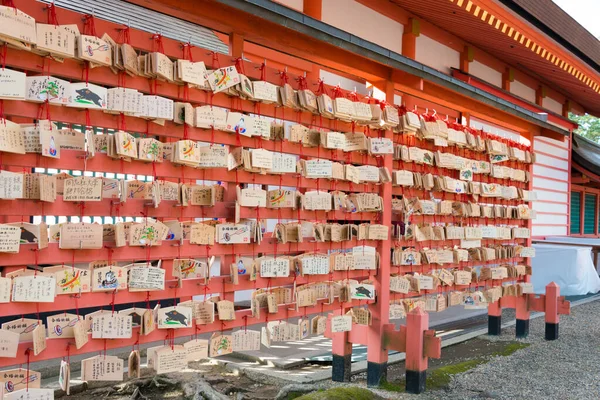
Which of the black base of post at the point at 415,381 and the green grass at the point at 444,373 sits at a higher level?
the black base of post at the point at 415,381

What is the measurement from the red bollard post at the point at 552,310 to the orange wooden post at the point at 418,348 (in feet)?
10.7

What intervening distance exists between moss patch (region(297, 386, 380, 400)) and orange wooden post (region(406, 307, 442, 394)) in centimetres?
50

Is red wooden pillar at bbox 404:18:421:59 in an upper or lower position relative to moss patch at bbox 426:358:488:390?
upper

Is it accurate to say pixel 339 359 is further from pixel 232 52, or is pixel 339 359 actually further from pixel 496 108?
pixel 496 108

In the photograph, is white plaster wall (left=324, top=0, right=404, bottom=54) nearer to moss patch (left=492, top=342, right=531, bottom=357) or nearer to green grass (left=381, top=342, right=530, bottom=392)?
green grass (left=381, top=342, right=530, bottom=392)

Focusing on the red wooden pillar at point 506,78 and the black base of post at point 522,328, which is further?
the red wooden pillar at point 506,78

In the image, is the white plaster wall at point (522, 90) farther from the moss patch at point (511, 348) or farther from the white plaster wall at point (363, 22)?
the moss patch at point (511, 348)

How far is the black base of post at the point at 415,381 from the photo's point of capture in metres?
4.88

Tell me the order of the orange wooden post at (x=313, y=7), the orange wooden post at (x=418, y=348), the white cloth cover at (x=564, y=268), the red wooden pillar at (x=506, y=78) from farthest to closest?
the white cloth cover at (x=564, y=268) → the red wooden pillar at (x=506, y=78) → the orange wooden post at (x=313, y=7) → the orange wooden post at (x=418, y=348)

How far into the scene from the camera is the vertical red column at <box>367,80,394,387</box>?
196 inches

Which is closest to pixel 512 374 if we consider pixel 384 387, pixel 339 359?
pixel 384 387

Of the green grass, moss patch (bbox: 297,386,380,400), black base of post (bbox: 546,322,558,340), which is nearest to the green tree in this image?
black base of post (bbox: 546,322,558,340)

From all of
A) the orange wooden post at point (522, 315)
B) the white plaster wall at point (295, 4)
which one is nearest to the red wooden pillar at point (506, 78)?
the orange wooden post at point (522, 315)

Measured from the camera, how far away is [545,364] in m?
6.22
